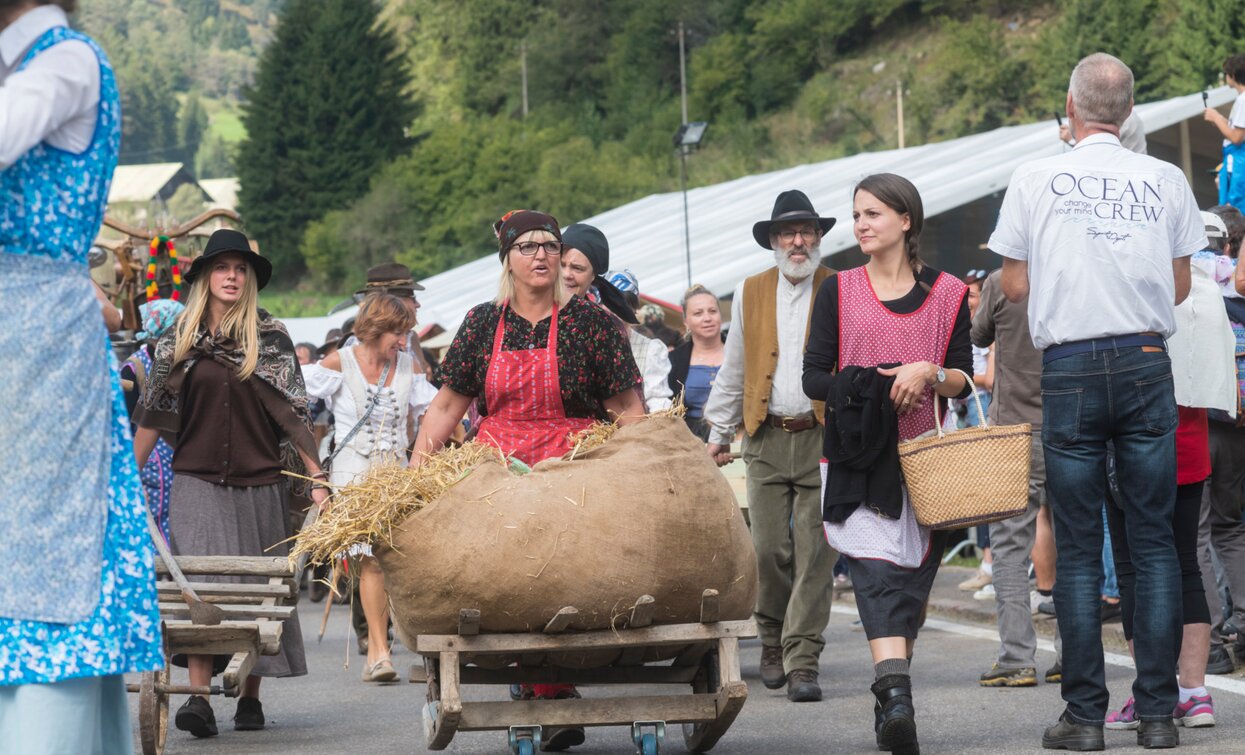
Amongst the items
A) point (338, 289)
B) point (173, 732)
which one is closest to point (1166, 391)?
point (173, 732)

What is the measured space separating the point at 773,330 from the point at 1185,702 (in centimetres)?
271

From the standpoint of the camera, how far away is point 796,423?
8.81m

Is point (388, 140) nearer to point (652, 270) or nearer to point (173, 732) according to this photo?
point (652, 270)

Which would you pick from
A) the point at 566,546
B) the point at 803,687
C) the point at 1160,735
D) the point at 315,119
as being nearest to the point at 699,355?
the point at 803,687

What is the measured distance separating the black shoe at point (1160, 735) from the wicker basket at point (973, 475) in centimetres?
86

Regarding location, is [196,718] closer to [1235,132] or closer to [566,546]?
[566,546]

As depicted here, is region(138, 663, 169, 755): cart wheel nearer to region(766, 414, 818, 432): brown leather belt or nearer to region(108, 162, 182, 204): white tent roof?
region(766, 414, 818, 432): brown leather belt

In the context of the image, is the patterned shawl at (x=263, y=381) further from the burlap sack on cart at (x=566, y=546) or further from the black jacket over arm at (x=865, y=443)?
the black jacket over arm at (x=865, y=443)

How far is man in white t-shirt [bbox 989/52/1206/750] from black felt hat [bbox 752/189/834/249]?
7.71ft

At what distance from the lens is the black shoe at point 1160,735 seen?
253 inches

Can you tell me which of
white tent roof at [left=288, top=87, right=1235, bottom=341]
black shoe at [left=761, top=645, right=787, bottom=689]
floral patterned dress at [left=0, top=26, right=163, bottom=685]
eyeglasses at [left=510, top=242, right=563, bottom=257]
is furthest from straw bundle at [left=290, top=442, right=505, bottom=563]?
white tent roof at [left=288, top=87, right=1235, bottom=341]

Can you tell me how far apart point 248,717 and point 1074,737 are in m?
3.71

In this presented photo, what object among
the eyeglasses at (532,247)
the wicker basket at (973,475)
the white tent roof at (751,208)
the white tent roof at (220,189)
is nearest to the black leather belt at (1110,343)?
the wicker basket at (973,475)

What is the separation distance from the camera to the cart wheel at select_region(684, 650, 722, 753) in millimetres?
6727
